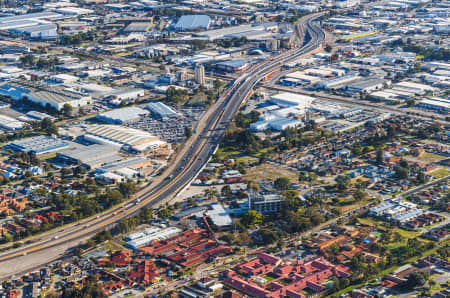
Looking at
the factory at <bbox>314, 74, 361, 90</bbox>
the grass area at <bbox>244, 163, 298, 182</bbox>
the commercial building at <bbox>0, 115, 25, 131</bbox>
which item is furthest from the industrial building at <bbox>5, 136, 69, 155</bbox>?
the factory at <bbox>314, 74, 361, 90</bbox>

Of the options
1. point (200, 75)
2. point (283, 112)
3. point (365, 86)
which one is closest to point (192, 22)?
point (200, 75)

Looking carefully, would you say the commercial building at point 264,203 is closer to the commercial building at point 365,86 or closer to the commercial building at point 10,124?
the commercial building at point 10,124

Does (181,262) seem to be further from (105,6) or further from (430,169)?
(105,6)

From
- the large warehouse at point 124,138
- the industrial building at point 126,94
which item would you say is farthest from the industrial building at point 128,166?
the industrial building at point 126,94

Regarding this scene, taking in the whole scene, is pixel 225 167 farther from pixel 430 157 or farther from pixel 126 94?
pixel 126 94

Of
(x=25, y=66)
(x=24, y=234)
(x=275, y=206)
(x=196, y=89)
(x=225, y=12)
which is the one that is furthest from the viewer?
(x=225, y=12)

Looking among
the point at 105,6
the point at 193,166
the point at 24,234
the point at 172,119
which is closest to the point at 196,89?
the point at 172,119
